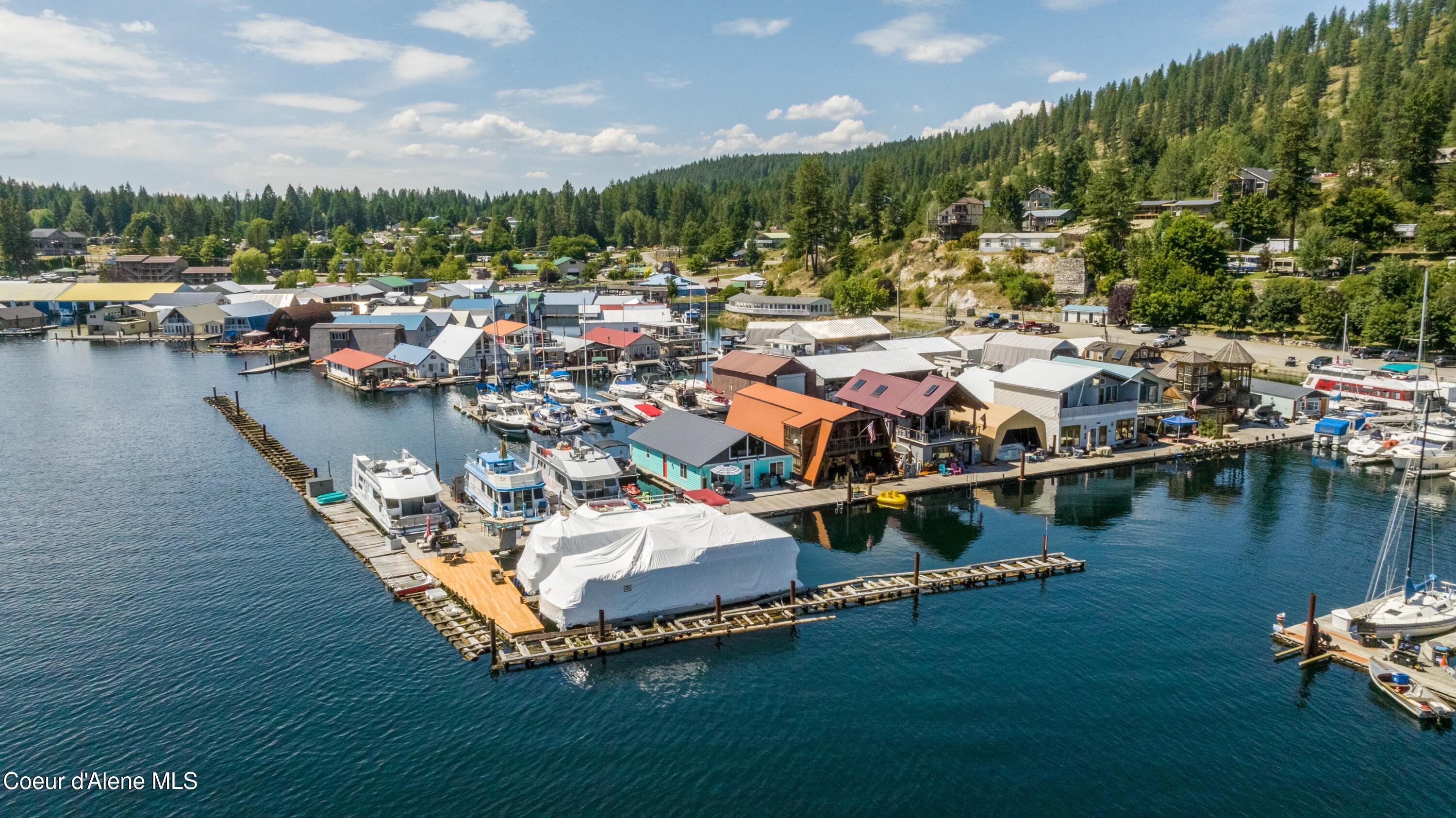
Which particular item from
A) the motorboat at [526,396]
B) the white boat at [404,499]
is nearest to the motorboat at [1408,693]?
the white boat at [404,499]

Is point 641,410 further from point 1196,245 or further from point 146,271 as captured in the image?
point 146,271

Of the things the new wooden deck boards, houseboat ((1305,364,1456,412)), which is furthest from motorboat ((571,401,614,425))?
houseboat ((1305,364,1456,412))

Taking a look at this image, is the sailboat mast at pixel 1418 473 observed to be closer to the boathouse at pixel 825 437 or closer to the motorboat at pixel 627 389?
the boathouse at pixel 825 437

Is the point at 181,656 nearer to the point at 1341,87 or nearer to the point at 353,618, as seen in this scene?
the point at 353,618

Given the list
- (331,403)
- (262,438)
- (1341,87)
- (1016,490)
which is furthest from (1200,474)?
(1341,87)

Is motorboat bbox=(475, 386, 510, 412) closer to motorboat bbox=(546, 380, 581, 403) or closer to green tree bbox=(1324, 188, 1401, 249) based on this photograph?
motorboat bbox=(546, 380, 581, 403)
